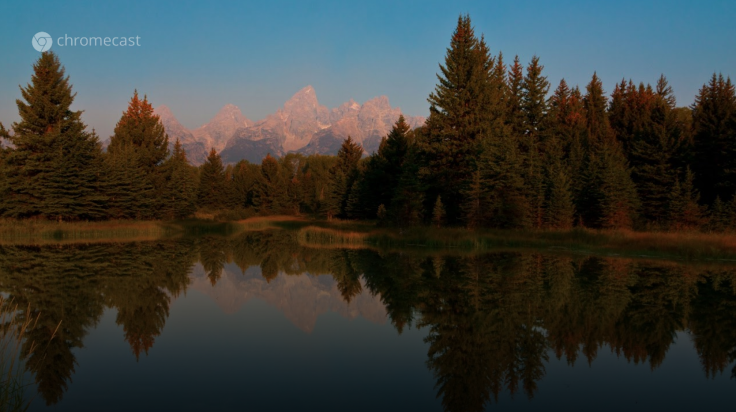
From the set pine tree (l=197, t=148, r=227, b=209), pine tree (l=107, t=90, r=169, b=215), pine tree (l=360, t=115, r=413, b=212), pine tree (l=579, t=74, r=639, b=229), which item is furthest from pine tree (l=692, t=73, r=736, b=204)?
pine tree (l=197, t=148, r=227, b=209)

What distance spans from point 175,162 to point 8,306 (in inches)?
2017

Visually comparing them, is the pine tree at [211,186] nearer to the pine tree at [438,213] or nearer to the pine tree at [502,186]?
the pine tree at [438,213]

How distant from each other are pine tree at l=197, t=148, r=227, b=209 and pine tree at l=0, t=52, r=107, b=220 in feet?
104

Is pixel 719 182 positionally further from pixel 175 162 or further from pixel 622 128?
pixel 175 162

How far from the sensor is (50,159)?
1500 inches

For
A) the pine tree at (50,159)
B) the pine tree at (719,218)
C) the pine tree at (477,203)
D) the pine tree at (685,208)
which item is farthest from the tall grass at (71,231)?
the pine tree at (719,218)

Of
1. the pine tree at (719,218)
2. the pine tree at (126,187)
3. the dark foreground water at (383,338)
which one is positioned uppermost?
the pine tree at (126,187)

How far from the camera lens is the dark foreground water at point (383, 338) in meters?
6.45

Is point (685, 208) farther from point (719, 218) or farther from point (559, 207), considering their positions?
point (559, 207)

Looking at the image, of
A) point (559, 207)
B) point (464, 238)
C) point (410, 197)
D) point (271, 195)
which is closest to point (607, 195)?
point (559, 207)

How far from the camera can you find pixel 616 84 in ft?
211

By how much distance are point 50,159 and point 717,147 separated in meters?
52.3

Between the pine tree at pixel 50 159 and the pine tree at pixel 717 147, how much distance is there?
4772cm

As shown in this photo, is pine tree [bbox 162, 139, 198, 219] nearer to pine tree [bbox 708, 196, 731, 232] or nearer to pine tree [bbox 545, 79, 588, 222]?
pine tree [bbox 545, 79, 588, 222]
